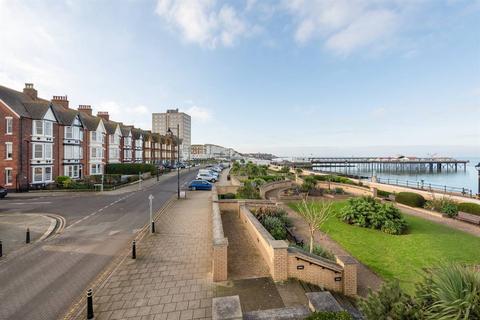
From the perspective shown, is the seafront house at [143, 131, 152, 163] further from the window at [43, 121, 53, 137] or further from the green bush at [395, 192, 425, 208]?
the green bush at [395, 192, 425, 208]

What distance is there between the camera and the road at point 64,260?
25.0 ft

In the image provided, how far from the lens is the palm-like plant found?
4.06m

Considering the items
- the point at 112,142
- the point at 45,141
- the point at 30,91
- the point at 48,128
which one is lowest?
the point at 45,141

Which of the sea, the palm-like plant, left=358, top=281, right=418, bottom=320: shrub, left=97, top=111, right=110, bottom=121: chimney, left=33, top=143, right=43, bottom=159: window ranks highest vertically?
left=97, top=111, right=110, bottom=121: chimney

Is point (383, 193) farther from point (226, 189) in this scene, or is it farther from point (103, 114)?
point (103, 114)

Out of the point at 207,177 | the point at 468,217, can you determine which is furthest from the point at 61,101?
the point at 468,217

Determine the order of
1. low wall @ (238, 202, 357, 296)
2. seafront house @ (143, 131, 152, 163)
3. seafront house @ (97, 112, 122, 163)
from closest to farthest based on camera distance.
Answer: low wall @ (238, 202, 357, 296), seafront house @ (97, 112, 122, 163), seafront house @ (143, 131, 152, 163)

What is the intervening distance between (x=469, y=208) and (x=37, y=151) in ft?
149

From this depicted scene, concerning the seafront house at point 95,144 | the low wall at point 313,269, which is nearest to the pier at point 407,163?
the seafront house at point 95,144

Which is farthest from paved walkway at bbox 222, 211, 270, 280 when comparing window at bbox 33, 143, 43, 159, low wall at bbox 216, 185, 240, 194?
window at bbox 33, 143, 43, 159

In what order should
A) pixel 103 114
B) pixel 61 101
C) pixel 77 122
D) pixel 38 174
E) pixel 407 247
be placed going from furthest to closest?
pixel 103 114 < pixel 61 101 < pixel 77 122 < pixel 38 174 < pixel 407 247

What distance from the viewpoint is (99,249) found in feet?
39.0

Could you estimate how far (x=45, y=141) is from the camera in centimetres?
3250

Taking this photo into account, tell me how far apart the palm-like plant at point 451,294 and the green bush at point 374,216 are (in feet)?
38.1
